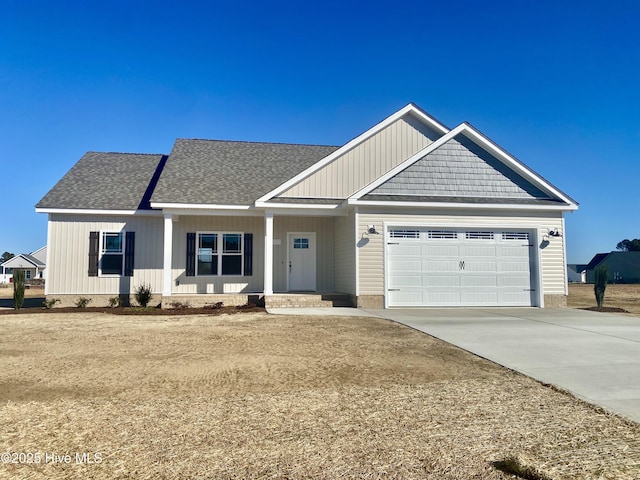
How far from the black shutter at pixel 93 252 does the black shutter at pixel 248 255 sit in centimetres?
504

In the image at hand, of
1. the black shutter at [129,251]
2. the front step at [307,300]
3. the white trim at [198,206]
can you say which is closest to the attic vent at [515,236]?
the front step at [307,300]

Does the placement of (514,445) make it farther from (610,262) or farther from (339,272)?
(610,262)

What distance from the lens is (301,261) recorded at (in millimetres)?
16078

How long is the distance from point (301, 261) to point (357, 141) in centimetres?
475

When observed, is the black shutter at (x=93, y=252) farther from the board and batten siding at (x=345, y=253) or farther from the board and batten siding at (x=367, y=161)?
the board and batten siding at (x=345, y=253)

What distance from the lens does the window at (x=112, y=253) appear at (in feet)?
49.3

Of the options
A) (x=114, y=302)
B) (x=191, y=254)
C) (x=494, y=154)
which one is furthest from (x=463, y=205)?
(x=114, y=302)

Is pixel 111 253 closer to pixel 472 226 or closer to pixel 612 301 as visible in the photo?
pixel 472 226

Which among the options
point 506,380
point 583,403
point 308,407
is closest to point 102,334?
point 308,407

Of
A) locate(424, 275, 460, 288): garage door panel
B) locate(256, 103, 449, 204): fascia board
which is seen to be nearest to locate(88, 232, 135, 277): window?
locate(256, 103, 449, 204): fascia board

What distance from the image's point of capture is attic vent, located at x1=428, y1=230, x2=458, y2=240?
13695mm

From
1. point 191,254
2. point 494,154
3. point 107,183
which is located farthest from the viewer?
point 107,183

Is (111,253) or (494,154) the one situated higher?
(494,154)

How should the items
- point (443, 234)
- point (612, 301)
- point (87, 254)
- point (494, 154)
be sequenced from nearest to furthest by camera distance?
point (443, 234)
point (494, 154)
point (87, 254)
point (612, 301)
